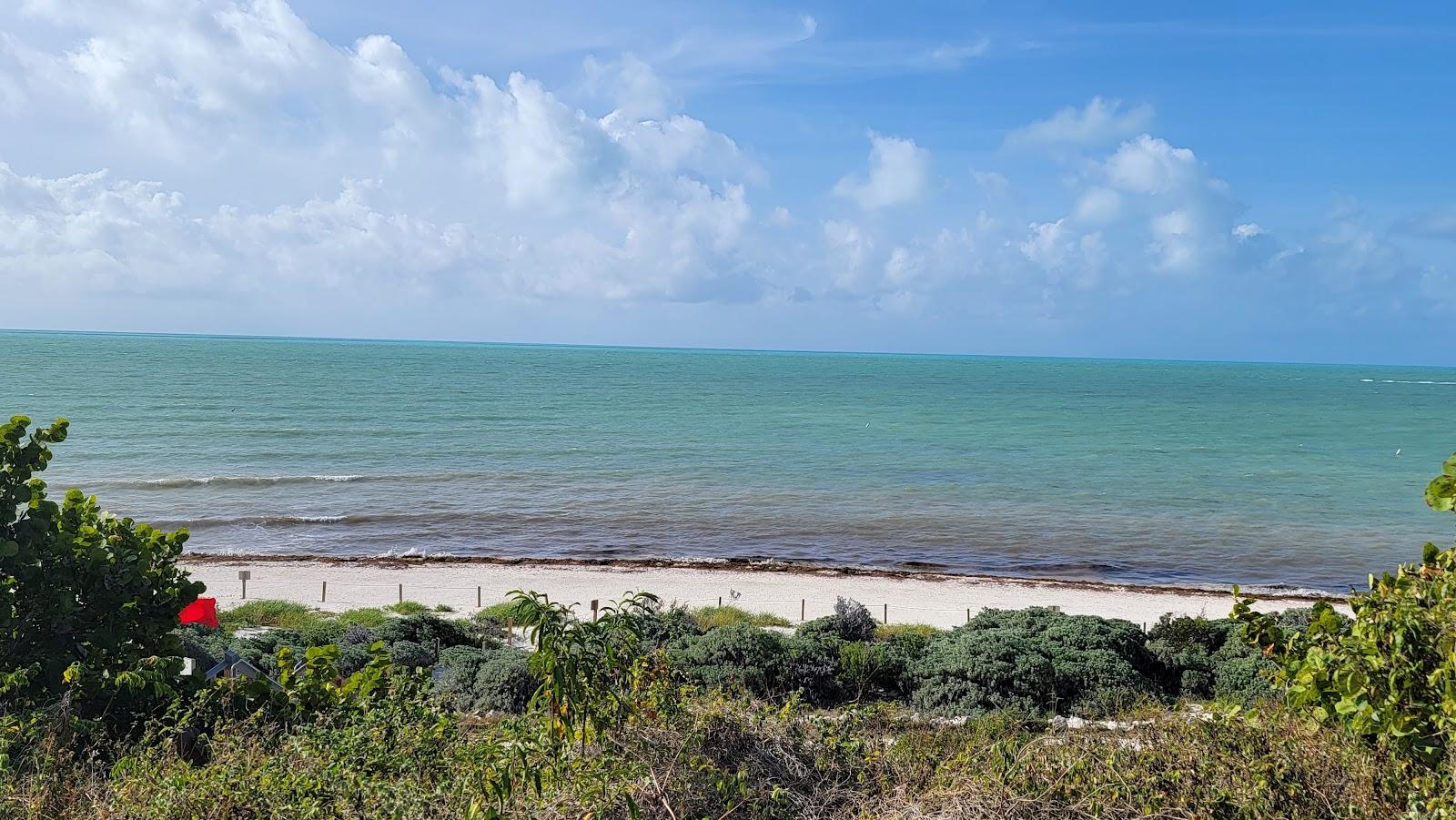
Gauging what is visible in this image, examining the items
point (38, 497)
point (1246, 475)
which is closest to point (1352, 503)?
point (1246, 475)

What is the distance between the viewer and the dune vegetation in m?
4.70

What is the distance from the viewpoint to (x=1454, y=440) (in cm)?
7919

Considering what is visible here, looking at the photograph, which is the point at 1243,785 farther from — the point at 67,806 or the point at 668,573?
the point at 668,573

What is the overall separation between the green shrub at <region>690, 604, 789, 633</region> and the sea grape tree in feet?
45.7

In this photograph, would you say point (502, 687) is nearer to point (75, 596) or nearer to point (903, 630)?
point (75, 596)

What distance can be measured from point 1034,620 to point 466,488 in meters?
31.2

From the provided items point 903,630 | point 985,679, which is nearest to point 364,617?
point 903,630

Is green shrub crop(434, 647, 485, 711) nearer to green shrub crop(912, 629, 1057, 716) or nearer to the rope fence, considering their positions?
green shrub crop(912, 629, 1057, 716)

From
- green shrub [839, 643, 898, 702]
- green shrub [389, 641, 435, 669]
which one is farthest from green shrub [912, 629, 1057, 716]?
green shrub [389, 641, 435, 669]

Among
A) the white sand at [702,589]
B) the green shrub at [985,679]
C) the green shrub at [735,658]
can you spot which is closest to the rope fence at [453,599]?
the white sand at [702,589]

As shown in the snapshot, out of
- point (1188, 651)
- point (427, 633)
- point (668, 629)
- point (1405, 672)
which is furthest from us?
point (427, 633)

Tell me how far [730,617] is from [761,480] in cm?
2529

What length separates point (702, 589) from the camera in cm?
2705

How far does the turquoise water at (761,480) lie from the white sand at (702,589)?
6.91 feet
